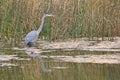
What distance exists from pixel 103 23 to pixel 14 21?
7.17ft

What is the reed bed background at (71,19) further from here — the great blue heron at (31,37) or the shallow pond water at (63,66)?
the shallow pond water at (63,66)

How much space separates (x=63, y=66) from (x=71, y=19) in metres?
4.18

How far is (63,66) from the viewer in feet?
23.6

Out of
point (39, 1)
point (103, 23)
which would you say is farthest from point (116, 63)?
point (39, 1)

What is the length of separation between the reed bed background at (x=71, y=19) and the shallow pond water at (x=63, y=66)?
2.18 metres

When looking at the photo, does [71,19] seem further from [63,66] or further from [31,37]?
[63,66]

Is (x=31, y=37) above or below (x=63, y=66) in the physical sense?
above

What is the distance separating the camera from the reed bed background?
1096 cm

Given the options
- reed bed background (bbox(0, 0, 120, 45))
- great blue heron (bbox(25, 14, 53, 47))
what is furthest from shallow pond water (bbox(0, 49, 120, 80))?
reed bed background (bbox(0, 0, 120, 45))

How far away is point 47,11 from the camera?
456 inches

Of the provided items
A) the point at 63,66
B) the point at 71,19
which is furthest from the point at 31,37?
the point at 63,66

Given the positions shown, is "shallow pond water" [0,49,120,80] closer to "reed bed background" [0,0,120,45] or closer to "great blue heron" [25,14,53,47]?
"great blue heron" [25,14,53,47]

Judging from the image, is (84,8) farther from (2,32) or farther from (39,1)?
(2,32)

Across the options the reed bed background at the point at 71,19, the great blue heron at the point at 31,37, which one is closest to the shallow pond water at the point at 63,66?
the great blue heron at the point at 31,37
